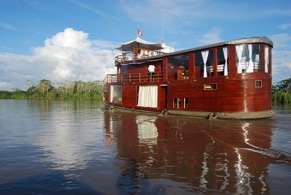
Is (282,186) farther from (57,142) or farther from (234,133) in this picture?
(57,142)

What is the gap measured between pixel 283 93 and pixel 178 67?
38805 mm

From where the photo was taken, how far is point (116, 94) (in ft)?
86.6

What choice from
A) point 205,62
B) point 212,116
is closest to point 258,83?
point 212,116

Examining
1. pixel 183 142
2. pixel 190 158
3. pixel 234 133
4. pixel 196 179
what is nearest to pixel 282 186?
pixel 196 179

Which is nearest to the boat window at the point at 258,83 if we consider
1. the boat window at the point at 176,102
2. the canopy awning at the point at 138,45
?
the boat window at the point at 176,102

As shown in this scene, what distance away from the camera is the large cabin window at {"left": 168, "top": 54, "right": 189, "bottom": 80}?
1917cm

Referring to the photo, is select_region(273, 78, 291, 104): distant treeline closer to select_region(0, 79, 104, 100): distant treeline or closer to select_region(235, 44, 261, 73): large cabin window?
select_region(235, 44, 261, 73): large cabin window

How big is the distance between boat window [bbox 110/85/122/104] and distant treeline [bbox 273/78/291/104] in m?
35.1

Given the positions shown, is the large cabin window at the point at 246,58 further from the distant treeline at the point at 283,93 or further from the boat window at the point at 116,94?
the distant treeline at the point at 283,93

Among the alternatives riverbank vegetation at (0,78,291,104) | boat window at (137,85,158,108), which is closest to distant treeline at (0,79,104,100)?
riverbank vegetation at (0,78,291,104)

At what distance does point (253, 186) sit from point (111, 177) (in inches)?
107

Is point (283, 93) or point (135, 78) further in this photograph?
point (283, 93)

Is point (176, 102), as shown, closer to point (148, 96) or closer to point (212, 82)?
point (148, 96)

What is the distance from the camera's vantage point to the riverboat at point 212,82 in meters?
15.8
